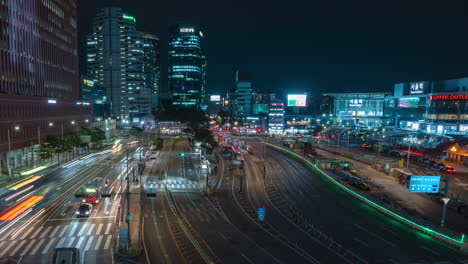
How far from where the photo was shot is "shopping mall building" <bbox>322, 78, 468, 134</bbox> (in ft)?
357

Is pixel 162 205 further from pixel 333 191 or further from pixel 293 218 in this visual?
pixel 333 191

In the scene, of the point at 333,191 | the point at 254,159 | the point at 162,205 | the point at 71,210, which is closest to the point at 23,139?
the point at 71,210

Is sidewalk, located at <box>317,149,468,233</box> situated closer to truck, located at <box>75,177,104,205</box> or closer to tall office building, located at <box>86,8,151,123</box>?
truck, located at <box>75,177,104,205</box>

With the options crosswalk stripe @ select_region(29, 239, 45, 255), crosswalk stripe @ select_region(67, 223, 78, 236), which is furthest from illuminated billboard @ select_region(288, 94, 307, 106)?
crosswalk stripe @ select_region(29, 239, 45, 255)

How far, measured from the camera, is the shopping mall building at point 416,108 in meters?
109

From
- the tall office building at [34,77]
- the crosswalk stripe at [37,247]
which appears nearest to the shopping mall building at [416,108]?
the crosswalk stripe at [37,247]

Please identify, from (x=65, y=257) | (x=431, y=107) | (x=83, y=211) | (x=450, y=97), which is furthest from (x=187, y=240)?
(x=431, y=107)

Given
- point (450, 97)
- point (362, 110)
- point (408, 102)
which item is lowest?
point (362, 110)

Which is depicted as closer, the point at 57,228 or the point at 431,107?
the point at 57,228

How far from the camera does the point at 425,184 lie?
33.8 m

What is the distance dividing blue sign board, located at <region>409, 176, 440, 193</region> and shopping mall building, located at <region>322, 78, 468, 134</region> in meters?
92.4

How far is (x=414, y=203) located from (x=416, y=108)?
113m

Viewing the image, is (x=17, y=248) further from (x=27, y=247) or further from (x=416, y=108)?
(x=416, y=108)

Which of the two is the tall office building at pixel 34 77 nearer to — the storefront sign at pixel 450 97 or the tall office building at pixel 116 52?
the tall office building at pixel 116 52
